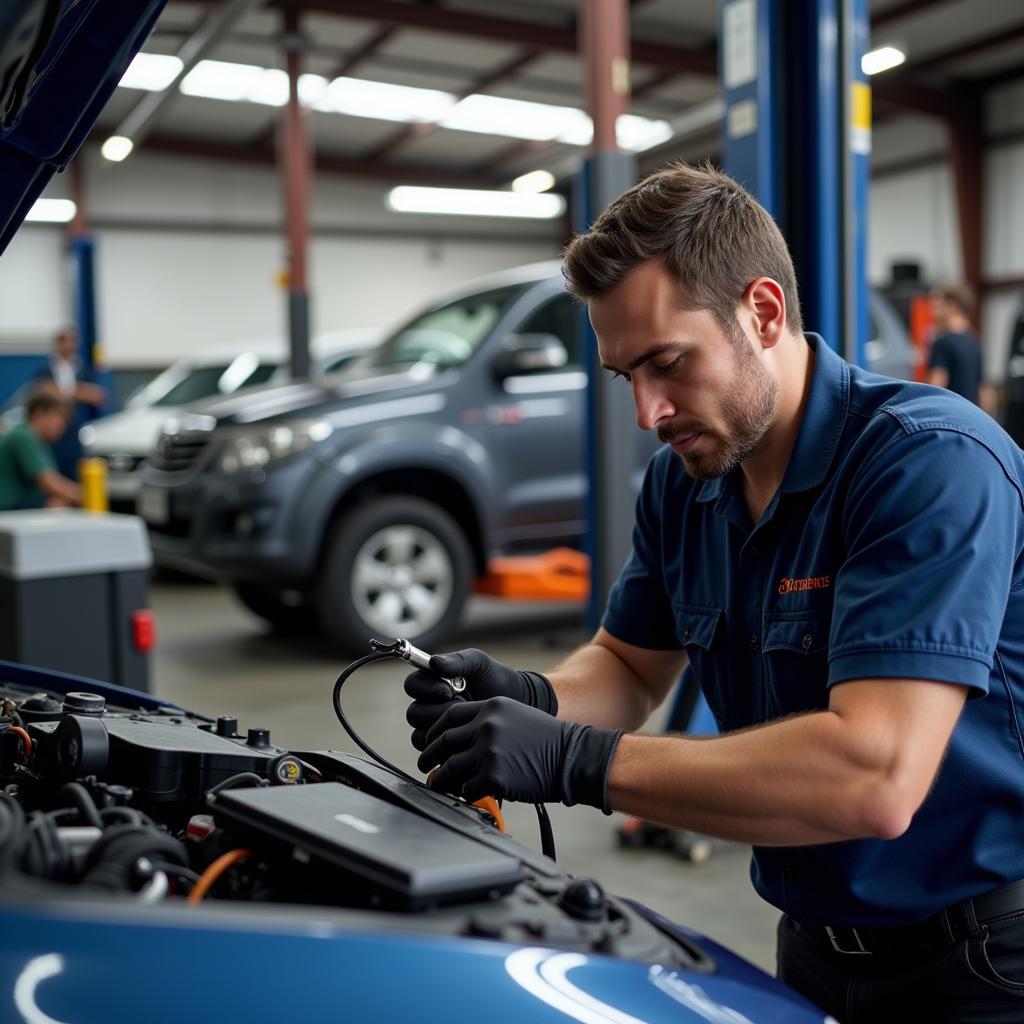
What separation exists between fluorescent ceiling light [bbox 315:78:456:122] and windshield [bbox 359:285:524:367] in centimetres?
811

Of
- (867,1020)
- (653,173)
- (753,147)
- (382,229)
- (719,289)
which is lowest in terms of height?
(867,1020)

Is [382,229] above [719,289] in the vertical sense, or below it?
above

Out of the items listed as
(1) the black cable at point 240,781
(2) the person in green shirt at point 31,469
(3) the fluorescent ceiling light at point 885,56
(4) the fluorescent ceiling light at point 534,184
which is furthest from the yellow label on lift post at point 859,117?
(4) the fluorescent ceiling light at point 534,184

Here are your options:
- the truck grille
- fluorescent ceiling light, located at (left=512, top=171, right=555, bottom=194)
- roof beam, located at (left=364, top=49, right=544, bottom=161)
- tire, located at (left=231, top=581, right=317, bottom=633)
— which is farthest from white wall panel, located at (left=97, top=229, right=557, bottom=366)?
the truck grille

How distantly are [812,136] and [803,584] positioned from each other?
187 centimetres

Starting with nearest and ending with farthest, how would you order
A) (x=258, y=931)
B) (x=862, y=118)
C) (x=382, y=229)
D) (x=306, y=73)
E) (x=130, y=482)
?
1. (x=258, y=931)
2. (x=862, y=118)
3. (x=130, y=482)
4. (x=306, y=73)
5. (x=382, y=229)

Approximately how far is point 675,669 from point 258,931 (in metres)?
1.08

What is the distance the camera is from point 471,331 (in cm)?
577

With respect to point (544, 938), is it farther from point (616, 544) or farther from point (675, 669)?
point (616, 544)

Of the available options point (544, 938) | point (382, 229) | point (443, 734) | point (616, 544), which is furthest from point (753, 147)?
point (382, 229)

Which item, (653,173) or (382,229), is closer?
(653,173)

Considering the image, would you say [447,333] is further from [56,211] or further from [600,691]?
[56,211]

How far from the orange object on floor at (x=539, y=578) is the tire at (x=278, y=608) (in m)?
1.18

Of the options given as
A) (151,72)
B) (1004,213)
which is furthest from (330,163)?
(1004,213)
